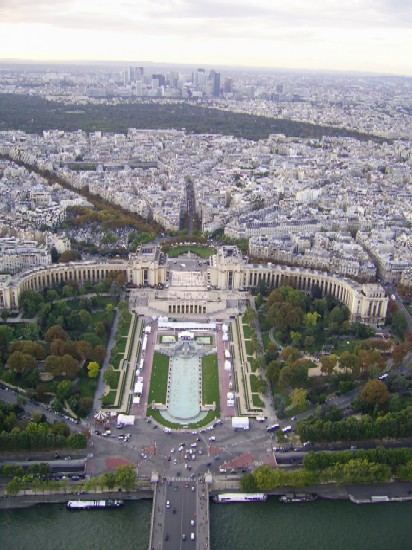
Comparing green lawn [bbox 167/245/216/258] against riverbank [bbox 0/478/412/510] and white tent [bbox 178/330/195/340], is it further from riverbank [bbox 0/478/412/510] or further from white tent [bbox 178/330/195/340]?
riverbank [bbox 0/478/412/510]

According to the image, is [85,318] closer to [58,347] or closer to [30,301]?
[30,301]

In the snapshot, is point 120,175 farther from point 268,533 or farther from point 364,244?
point 268,533

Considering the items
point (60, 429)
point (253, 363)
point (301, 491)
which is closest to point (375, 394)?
point (253, 363)

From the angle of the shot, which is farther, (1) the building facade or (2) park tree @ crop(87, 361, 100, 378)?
(1) the building facade

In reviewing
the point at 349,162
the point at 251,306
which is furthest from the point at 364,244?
the point at 349,162

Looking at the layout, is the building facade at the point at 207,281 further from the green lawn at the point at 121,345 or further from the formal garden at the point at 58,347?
the green lawn at the point at 121,345

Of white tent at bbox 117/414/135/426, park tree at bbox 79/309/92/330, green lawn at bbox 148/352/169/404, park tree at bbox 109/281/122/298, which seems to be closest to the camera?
white tent at bbox 117/414/135/426

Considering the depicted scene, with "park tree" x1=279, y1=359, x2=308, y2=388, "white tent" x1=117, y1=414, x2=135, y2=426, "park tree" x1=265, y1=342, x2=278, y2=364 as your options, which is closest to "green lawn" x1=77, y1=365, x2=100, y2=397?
"white tent" x1=117, y1=414, x2=135, y2=426
